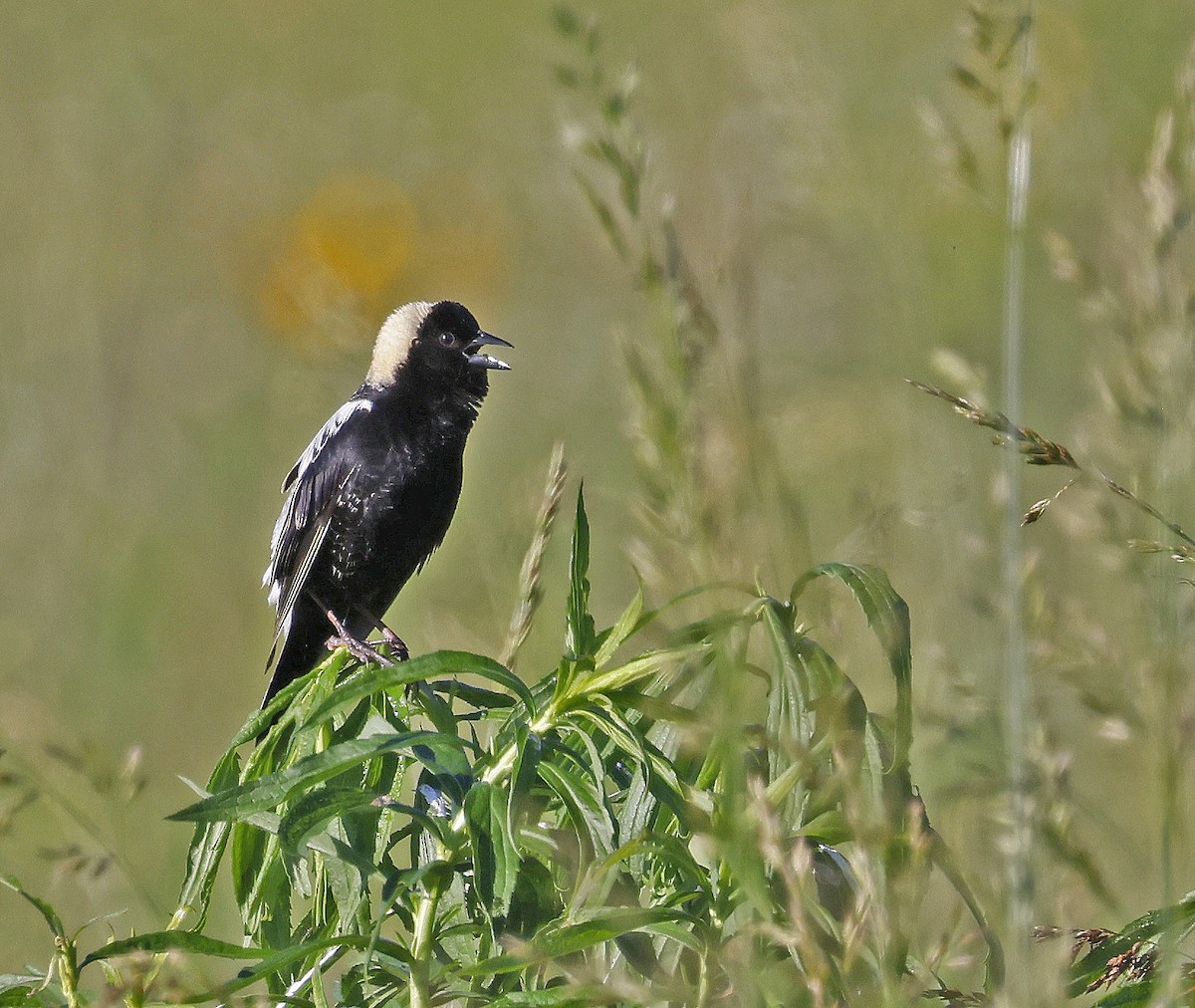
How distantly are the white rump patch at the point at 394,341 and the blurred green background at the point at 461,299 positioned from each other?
3.9 inches

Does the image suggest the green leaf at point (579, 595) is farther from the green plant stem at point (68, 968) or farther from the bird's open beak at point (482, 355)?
the bird's open beak at point (482, 355)

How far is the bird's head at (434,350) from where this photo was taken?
3.77 meters

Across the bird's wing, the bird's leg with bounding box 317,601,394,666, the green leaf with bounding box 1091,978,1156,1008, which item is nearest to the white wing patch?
the bird's wing

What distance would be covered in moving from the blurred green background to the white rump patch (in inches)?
3.9

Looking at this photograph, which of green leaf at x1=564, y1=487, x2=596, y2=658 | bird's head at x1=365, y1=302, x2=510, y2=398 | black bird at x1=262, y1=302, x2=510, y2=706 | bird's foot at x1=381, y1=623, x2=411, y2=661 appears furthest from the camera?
bird's head at x1=365, y1=302, x2=510, y2=398

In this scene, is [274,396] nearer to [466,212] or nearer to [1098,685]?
[466,212]

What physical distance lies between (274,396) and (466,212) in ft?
5.84

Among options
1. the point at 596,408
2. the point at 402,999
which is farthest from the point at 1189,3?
the point at 402,999

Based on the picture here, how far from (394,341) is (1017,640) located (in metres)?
3.01

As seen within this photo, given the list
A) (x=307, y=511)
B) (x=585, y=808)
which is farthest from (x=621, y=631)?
(x=307, y=511)

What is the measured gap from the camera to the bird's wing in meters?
3.57

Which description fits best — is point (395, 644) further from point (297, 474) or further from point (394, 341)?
point (394, 341)

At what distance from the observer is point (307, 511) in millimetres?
3605

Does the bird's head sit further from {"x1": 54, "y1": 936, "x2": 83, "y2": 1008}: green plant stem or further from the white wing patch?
{"x1": 54, "y1": 936, "x2": 83, "y2": 1008}: green plant stem
